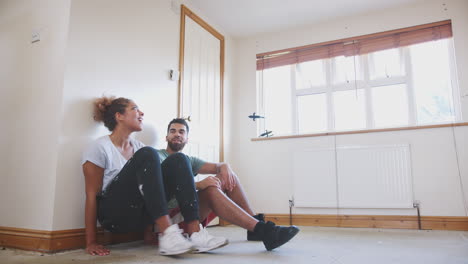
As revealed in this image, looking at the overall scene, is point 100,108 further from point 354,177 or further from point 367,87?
point 367,87

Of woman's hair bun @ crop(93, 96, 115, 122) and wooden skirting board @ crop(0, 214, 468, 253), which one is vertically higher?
woman's hair bun @ crop(93, 96, 115, 122)

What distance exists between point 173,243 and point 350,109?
2594mm

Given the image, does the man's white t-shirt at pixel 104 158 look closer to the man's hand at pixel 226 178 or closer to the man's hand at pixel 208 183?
the man's hand at pixel 208 183

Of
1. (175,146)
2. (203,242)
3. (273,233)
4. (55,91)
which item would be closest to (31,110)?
(55,91)

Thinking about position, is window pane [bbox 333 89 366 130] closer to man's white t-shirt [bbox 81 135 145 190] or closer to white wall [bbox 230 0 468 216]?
white wall [bbox 230 0 468 216]

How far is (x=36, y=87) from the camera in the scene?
213 cm

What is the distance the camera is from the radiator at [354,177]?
318cm

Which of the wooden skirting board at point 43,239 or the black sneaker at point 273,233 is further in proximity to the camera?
the wooden skirting board at point 43,239

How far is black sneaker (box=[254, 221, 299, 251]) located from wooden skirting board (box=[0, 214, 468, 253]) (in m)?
1.01

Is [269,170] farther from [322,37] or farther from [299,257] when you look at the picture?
[299,257]

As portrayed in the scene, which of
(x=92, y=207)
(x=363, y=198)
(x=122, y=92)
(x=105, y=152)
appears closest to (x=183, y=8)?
(x=122, y=92)

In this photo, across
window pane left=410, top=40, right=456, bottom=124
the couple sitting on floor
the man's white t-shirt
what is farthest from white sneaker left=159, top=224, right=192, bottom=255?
window pane left=410, top=40, right=456, bottom=124

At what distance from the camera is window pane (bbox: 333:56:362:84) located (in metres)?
3.65

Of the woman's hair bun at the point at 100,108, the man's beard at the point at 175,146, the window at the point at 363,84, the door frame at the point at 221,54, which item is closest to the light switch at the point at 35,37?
the woman's hair bun at the point at 100,108
